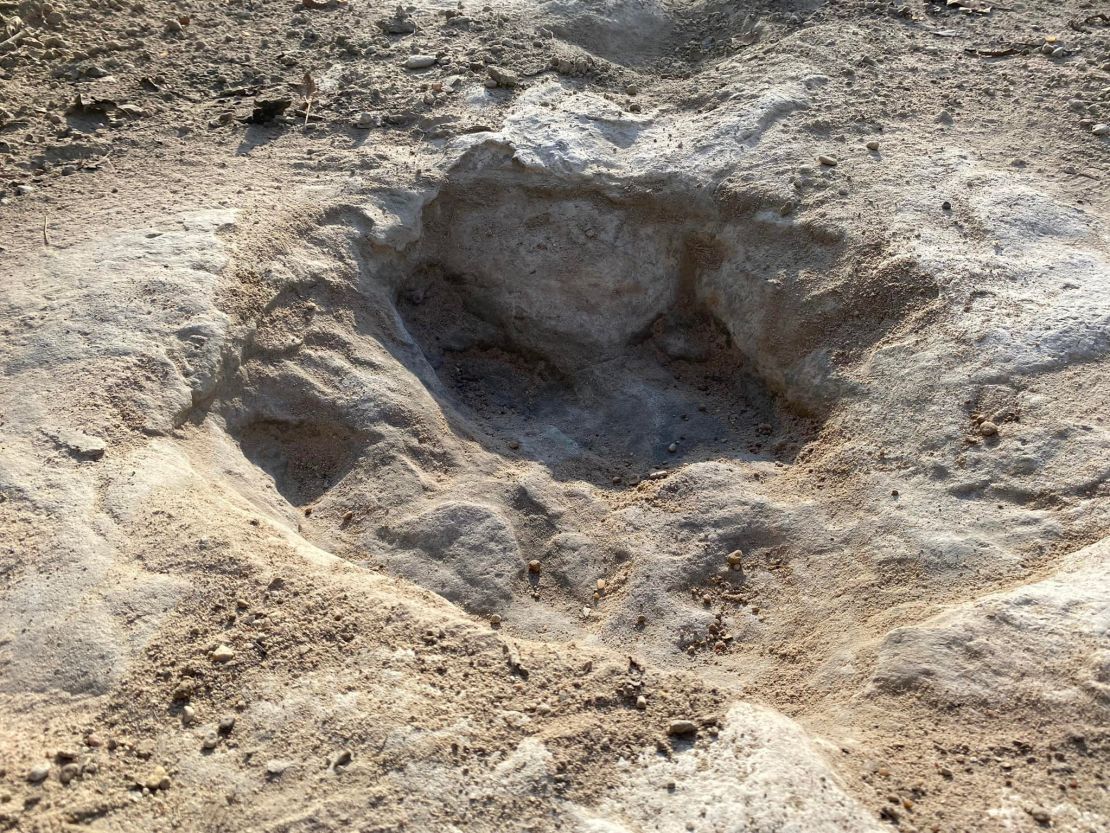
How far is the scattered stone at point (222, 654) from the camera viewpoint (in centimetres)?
261

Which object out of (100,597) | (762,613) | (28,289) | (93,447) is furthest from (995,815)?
(28,289)

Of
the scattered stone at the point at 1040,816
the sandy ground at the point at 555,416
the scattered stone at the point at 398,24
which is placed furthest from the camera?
the scattered stone at the point at 398,24

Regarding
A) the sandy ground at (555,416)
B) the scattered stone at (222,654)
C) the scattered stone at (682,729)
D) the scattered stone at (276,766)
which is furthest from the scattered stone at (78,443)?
the scattered stone at (682,729)

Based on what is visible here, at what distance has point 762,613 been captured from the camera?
3.33 meters

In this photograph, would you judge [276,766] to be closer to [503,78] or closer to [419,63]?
[503,78]

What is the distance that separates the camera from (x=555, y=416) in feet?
14.2

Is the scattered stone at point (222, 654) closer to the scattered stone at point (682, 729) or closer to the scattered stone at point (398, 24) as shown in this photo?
the scattered stone at point (682, 729)

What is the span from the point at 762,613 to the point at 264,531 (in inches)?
61.3

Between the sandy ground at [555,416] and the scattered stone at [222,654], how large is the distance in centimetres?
3

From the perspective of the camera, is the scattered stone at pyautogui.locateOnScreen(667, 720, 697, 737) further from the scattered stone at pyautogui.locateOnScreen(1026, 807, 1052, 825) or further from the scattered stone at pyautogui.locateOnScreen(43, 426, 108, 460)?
the scattered stone at pyautogui.locateOnScreen(43, 426, 108, 460)

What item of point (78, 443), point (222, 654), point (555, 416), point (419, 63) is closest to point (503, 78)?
point (419, 63)

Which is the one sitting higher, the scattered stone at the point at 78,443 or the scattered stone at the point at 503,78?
the scattered stone at the point at 503,78

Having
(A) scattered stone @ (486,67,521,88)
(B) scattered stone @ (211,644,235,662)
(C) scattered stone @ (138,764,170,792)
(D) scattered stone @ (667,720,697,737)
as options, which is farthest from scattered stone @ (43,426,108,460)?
(A) scattered stone @ (486,67,521,88)

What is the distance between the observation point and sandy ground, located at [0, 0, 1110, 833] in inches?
96.8
